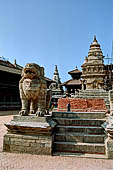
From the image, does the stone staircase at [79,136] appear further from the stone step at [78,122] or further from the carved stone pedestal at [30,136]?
the carved stone pedestal at [30,136]

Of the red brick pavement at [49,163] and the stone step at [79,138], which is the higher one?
the stone step at [79,138]

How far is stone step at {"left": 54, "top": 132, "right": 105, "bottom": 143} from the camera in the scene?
15.0 ft

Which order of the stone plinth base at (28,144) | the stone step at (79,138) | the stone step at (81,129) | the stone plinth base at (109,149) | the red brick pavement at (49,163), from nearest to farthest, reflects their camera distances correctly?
1. the red brick pavement at (49,163)
2. the stone plinth base at (109,149)
3. the stone plinth base at (28,144)
4. the stone step at (79,138)
5. the stone step at (81,129)

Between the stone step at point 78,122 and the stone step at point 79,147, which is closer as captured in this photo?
the stone step at point 79,147

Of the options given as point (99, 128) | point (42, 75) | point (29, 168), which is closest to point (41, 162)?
point (29, 168)

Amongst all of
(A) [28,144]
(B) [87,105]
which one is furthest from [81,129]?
(B) [87,105]

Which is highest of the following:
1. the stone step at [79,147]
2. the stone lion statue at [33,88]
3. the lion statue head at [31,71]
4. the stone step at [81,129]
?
the lion statue head at [31,71]

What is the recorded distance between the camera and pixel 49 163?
3721 millimetres

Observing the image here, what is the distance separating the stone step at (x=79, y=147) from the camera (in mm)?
4324

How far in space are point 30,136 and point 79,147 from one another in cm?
159

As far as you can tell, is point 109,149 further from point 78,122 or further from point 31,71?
point 31,71

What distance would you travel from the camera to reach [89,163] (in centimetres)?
374

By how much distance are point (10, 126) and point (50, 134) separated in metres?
1.34

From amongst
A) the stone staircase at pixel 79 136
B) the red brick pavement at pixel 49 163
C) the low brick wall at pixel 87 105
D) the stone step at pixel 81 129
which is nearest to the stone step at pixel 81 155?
the stone staircase at pixel 79 136
